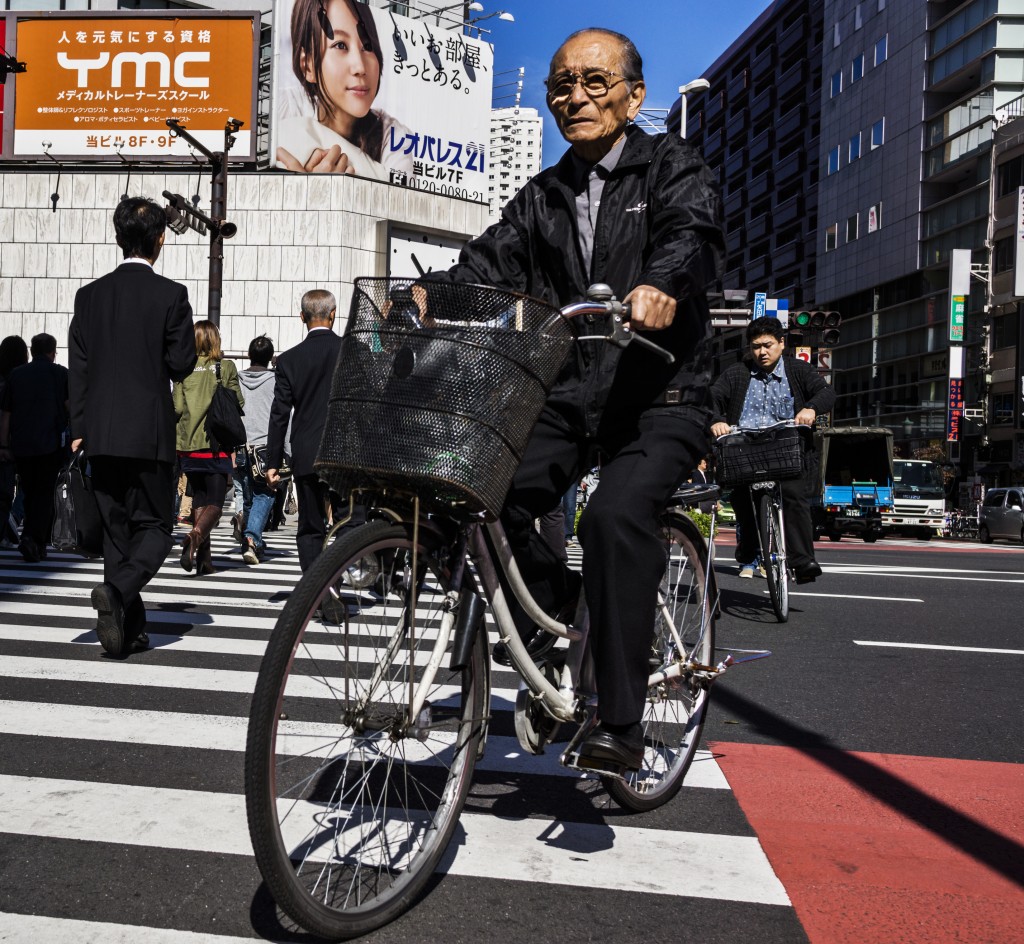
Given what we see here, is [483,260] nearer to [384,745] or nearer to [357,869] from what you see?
[384,745]

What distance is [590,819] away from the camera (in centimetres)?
312

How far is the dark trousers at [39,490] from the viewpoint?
373 inches

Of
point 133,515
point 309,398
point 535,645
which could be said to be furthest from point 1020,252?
point 535,645

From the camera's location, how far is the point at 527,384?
93.7 inches

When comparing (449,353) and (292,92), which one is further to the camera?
(292,92)

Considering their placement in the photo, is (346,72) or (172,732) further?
(346,72)

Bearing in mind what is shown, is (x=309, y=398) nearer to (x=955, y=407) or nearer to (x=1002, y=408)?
(x=1002, y=408)

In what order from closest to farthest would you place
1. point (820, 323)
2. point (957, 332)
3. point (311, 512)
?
point (311, 512), point (820, 323), point (957, 332)

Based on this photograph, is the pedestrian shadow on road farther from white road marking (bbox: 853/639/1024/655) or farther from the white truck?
the white truck

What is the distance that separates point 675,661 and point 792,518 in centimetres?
449

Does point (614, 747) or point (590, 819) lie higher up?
point (614, 747)

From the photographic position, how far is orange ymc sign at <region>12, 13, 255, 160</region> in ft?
103

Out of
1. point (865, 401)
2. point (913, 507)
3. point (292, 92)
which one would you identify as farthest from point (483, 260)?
point (865, 401)

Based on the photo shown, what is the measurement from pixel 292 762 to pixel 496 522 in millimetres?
689
